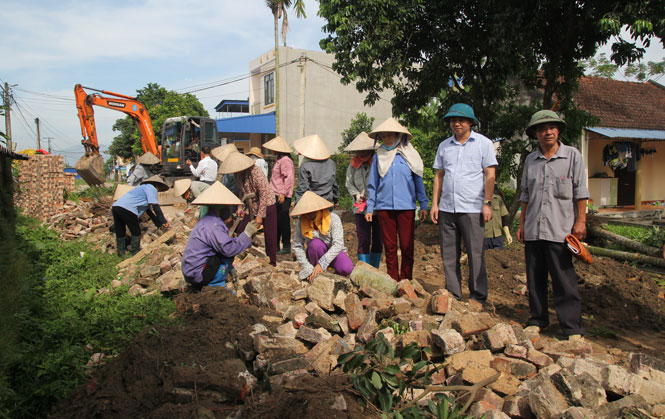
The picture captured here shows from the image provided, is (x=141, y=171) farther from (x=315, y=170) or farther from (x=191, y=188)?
(x=315, y=170)

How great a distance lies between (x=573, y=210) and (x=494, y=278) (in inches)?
113

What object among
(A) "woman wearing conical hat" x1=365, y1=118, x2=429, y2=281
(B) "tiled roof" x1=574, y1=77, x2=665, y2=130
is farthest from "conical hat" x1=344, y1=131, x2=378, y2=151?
(B) "tiled roof" x1=574, y1=77, x2=665, y2=130

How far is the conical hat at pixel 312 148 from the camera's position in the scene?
5945 mm

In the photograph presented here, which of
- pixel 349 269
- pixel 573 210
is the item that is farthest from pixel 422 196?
pixel 573 210

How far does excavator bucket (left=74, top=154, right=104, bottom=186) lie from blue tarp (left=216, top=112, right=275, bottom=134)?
10.6 meters

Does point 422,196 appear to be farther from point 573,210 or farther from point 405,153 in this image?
point 573,210

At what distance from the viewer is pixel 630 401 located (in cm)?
237

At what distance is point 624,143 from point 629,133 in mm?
1165

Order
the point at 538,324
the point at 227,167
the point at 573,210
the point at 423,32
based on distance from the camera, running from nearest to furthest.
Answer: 1. the point at 573,210
2. the point at 538,324
3. the point at 227,167
4. the point at 423,32

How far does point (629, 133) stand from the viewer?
1312cm

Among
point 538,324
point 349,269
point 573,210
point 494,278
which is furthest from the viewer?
point 494,278

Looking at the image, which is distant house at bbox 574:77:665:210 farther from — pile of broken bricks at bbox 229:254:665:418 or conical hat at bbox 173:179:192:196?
pile of broken bricks at bbox 229:254:665:418

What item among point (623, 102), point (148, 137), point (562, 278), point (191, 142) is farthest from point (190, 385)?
point (623, 102)

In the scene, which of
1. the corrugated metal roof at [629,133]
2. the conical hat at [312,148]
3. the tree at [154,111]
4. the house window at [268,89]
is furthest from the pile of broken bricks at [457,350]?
the tree at [154,111]
